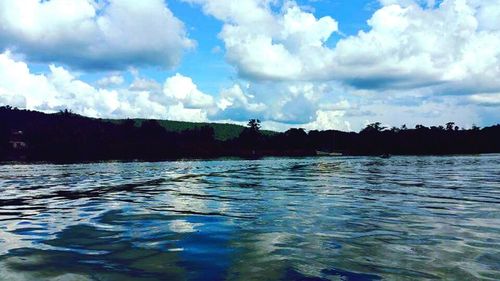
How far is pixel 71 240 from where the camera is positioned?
13.6m

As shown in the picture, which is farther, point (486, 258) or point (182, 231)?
point (182, 231)

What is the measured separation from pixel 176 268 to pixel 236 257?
68.5 inches

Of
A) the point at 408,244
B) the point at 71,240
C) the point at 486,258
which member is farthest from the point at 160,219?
the point at 486,258

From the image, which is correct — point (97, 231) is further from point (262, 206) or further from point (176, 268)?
point (262, 206)

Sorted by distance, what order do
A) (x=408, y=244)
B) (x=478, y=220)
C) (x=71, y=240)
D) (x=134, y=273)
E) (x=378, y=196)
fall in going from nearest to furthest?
(x=134, y=273), (x=408, y=244), (x=71, y=240), (x=478, y=220), (x=378, y=196)

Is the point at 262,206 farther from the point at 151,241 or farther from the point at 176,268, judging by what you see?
the point at 176,268

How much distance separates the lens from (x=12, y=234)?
48.4 feet

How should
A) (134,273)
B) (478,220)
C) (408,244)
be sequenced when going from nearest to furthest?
Result: (134,273), (408,244), (478,220)

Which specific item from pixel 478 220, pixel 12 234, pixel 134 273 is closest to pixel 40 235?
pixel 12 234

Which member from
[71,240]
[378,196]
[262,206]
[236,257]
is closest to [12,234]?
[71,240]

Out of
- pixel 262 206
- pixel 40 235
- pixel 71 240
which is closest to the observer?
pixel 71 240

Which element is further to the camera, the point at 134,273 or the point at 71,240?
the point at 71,240

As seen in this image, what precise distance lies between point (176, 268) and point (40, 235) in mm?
6937

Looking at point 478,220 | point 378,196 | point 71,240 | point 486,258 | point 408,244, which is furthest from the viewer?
point 378,196
